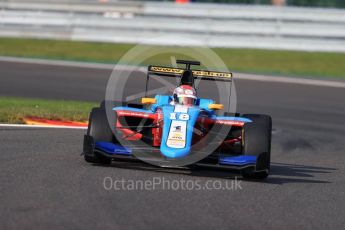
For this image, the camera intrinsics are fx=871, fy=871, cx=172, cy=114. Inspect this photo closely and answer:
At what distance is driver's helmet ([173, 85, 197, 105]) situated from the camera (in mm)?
9898

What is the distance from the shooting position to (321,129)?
1442cm

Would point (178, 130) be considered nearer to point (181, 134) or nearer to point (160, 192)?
point (181, 134)

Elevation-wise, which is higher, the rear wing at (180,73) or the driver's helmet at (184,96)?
the rear wing at (180,73)

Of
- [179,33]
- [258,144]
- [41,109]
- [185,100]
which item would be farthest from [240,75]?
[258,144]

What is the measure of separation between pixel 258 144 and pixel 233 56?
15632 mm

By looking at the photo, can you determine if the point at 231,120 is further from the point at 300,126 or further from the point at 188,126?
the point at 300,126

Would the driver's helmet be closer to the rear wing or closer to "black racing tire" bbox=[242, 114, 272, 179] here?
the rear wing

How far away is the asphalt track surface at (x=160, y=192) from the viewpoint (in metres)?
6.74

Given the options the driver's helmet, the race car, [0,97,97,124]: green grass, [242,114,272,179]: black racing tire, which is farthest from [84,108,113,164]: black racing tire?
[0,97,97,124]: green grass

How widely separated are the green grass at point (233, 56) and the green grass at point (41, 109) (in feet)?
28.8

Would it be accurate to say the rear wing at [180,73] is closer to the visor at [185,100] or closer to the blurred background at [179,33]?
the visor at [185,100]

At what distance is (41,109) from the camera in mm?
13766

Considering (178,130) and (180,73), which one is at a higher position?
(180,73)

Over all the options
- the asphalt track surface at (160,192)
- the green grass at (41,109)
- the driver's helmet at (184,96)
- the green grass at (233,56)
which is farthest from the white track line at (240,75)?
the driver's helmet at (184,96)
